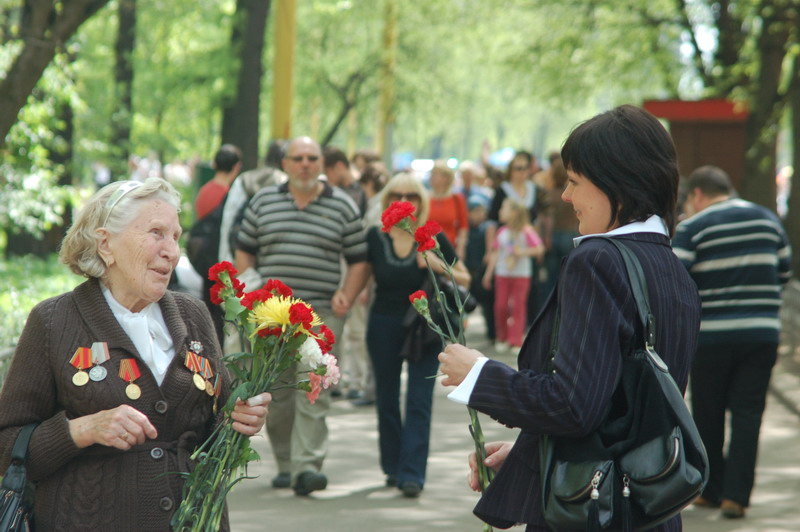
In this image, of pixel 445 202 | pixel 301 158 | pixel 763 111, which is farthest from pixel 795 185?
pixel 301 158

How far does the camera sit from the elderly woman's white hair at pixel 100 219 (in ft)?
11.7

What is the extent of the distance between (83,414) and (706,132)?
51.5 feet

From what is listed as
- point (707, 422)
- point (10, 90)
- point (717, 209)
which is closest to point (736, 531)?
point (707, 422)

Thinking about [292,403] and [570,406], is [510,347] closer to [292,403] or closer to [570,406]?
[292,403]

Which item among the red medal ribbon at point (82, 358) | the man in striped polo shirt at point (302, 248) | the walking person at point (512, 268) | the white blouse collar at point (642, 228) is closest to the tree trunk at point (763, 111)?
the walking person at point (512, 268)

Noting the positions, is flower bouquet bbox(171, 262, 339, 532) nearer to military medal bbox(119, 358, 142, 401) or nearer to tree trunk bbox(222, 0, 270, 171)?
military medal bbox(119, 358, 142, 401)

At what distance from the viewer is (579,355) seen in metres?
2.81

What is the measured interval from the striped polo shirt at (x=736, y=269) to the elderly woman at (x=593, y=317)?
418 centimetres

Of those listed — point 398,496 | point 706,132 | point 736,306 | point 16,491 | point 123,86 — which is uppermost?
point 123,86

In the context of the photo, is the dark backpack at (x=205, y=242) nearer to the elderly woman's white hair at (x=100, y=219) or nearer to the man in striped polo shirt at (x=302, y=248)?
the man in striped polo shirt at (x=302, y=248)

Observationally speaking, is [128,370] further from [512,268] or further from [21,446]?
[512,268]

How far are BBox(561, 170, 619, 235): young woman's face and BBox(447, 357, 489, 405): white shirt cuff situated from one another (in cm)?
43

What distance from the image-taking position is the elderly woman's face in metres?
3.54

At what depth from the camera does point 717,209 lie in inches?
283
